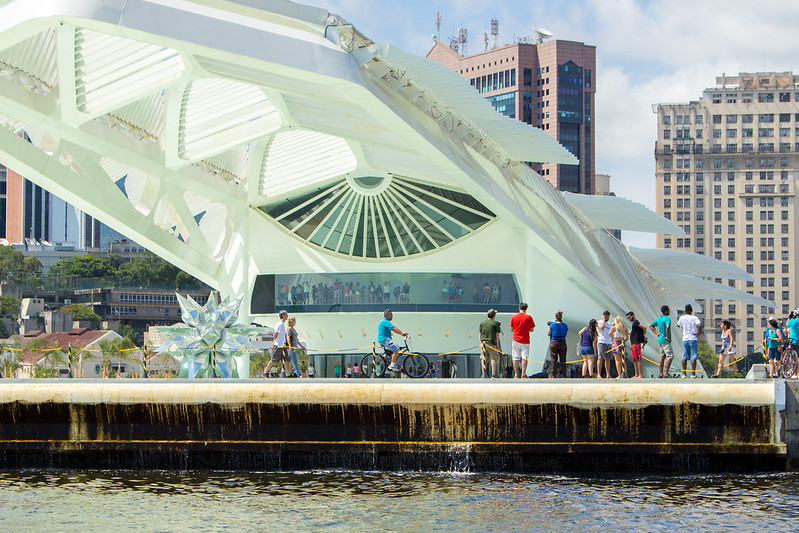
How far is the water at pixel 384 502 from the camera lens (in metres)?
15.0

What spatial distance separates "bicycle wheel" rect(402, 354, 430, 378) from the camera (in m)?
24.3

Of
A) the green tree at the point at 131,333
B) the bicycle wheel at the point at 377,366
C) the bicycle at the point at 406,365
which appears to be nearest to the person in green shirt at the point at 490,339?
the bicycle at the point at 406,365

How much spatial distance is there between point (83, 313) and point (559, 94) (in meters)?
77.4

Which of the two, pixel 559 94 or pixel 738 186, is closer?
pixel 738 186

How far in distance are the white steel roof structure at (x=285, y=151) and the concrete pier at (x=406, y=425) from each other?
8.24 metres

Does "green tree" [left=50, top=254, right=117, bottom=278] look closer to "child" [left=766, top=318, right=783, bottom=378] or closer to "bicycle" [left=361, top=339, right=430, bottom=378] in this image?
"bicycle" [left=361, top=339, right=430, bottom=378]

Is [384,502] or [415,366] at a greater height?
[415,366]

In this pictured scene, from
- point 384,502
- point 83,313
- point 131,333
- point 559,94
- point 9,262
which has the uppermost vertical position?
point 559,94

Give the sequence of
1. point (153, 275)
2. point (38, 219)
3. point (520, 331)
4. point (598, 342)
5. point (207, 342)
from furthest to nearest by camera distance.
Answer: point (38, 219) → point (153, 275) → point (207, 342) → point (598, 342) → point (520, 331)

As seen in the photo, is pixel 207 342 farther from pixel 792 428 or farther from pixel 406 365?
pixel 792 428

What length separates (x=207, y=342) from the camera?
24.5 m

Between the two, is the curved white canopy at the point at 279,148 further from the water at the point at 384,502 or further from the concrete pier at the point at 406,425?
the water at the point at 384,502

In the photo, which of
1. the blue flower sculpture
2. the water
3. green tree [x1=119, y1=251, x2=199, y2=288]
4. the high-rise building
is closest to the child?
the water

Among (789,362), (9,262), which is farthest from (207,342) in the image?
(9,262)
